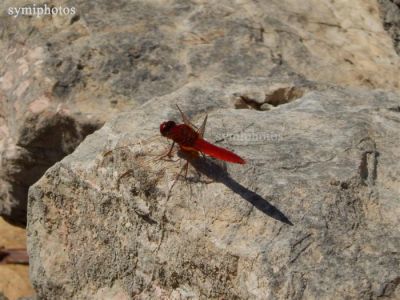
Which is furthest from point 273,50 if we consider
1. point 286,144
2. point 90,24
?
point 286,144

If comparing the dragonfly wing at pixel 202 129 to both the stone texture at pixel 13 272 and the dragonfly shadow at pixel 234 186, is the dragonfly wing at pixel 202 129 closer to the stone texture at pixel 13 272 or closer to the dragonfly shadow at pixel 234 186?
the dragonfly shadow at pixel 234 186

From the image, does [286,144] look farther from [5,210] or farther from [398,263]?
[5,210]

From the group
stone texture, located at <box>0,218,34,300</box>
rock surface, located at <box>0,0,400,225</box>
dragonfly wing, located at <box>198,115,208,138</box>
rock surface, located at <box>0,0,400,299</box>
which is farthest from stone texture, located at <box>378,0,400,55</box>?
stone texture, located at <box>0,218,34,300</box>

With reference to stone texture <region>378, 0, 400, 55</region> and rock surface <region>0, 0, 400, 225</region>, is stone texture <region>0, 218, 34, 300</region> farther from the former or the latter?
stone texture <region>378, 0, 400, 55</region>

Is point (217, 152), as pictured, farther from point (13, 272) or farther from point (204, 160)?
point (13, 272)

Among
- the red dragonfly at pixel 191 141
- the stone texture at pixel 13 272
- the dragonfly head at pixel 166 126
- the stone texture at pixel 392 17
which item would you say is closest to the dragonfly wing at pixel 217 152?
the red dragonfly at pixel 191 141

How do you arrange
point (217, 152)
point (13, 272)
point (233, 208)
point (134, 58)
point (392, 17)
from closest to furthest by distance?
point (233, 208), point (217, 152), point (134, 58), point (13, 272), point (392, 17)

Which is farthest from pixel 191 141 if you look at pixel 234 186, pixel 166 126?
pixel 234 186
